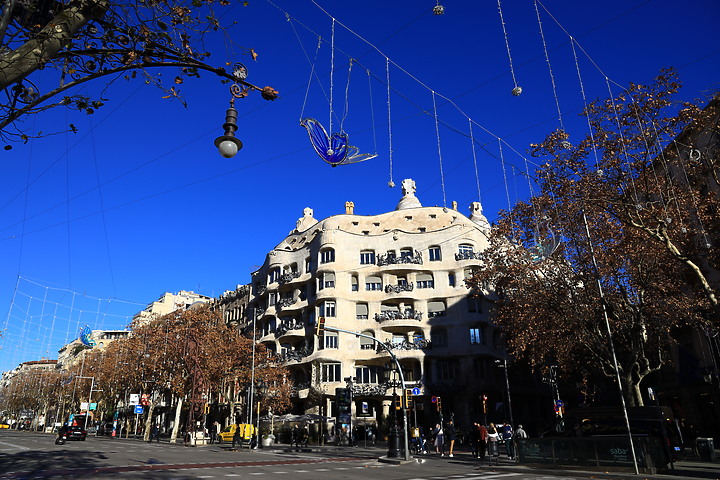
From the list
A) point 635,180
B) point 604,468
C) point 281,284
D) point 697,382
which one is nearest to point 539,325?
point 604,468

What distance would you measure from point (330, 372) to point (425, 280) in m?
13.1

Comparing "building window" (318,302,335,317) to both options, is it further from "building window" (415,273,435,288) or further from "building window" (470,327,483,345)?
"building window" (470,327,483,345)

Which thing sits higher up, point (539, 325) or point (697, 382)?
point (539, 325)

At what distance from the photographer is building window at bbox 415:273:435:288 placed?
48031mm

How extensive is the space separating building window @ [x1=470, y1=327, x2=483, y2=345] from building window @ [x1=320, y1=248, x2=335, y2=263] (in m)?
15.7

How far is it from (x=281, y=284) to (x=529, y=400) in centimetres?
2941

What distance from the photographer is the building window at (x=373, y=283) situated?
49094 millimetres

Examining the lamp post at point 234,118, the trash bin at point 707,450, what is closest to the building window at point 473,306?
the trash bin at point 707,450

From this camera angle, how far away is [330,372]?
1766 inches

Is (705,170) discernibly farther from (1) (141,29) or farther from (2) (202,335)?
(2) (202,335)

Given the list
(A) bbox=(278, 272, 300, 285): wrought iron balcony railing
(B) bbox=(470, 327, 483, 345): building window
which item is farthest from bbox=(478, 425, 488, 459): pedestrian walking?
(A) bbox=(278, 272, 300, 285): wrought iron balcony railing

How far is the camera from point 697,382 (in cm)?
2959

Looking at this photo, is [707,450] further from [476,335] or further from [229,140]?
[476,335]

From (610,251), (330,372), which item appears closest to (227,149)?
(610,251)
